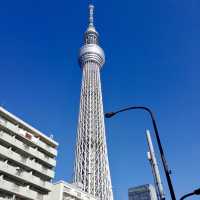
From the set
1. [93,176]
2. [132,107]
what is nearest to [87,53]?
[93,176]

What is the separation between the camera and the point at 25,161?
139ft

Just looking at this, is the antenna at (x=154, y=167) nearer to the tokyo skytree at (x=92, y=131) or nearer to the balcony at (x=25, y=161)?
the balcony at (x=25, y=161)

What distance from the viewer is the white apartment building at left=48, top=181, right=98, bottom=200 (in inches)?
1797

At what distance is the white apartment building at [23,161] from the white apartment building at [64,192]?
58.1 inches

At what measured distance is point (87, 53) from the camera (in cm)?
9469

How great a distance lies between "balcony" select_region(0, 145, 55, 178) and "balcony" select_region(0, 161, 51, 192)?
1.24 metres

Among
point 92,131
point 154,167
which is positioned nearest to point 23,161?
point 154,167

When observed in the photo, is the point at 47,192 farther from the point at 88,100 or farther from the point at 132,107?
the point at 88,100

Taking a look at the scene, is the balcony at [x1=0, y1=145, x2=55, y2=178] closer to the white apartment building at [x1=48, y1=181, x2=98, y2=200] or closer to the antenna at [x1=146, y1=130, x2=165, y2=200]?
the white apartment building at [x1=48, y1=181, x2=98, y2=200]

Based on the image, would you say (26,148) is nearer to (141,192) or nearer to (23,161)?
(23,161)

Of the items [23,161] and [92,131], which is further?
[92,131]

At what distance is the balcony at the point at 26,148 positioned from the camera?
4037 cm

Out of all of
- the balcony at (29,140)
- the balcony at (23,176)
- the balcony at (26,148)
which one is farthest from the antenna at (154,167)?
the balcony at (29,140)

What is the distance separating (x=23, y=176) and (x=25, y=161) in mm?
2623
